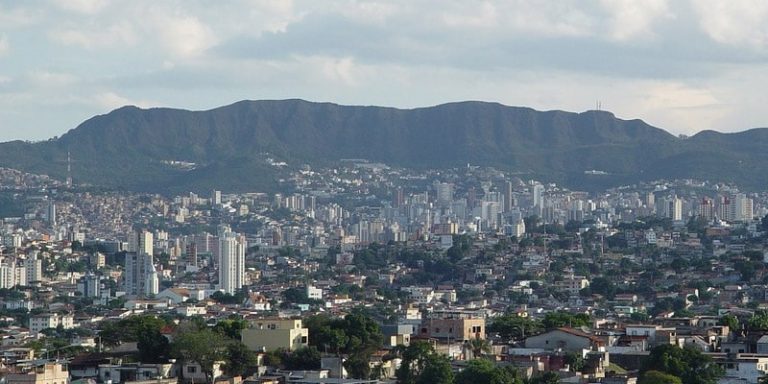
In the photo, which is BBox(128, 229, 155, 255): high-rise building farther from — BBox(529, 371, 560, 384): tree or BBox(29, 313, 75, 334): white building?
BBox(529, 371, 560, 384): tree

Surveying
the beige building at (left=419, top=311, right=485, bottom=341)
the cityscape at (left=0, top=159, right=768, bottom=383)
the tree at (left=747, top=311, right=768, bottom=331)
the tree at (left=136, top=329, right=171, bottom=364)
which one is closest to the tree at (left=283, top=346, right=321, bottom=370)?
the cityscape at (left=0, top=159, right=768, bottom=383)

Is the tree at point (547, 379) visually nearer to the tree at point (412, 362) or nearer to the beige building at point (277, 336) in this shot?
the tree at point (412, 362)

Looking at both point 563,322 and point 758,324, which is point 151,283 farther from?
point 758,324

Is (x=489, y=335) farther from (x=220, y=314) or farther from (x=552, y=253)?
(x=552, y=253)

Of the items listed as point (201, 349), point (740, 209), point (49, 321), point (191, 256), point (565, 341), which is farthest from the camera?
point (740, 209)

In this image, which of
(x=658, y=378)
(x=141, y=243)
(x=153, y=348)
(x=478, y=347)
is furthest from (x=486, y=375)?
(x=141, y=243)

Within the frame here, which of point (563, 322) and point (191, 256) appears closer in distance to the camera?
point (563, 322)

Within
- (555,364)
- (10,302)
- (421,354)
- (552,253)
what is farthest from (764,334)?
(552,253)
